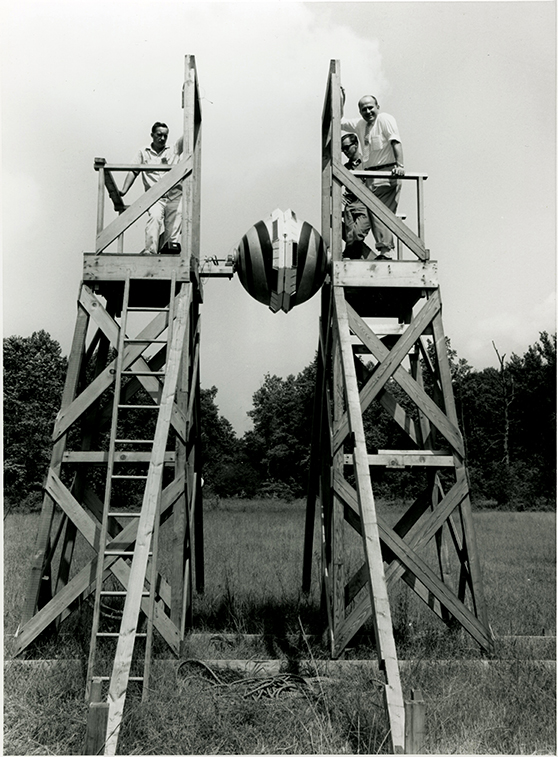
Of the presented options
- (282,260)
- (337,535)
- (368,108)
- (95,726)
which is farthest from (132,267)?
(95,726)

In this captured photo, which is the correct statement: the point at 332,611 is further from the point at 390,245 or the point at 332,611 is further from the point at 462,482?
the point at 390,245

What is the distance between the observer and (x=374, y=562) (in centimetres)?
628

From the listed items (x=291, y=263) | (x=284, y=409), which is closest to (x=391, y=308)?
(x=291, y=263)

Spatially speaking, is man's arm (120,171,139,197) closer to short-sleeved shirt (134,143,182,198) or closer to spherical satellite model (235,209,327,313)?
short-sleeved shirt (134,143,182,198)

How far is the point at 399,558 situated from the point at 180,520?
262 centimetres

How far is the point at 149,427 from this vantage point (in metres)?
44.4

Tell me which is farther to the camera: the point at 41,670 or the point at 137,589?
the point at 41,670

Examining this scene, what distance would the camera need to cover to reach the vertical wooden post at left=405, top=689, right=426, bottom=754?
484cm

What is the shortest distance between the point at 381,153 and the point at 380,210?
3.30ft

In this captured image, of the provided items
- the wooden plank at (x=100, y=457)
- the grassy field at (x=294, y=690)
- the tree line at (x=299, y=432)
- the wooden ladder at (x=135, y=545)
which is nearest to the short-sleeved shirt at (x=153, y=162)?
the wooden ladder at (x=135, y=545)

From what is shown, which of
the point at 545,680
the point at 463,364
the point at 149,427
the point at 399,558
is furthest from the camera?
the point at 463,364

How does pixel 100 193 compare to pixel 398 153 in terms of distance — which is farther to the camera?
pixel 398 153

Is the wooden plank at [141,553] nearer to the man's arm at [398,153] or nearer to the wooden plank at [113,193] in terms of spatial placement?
the wooden plank at [113,193]

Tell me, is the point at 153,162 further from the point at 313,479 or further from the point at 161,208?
the point at 313,479
